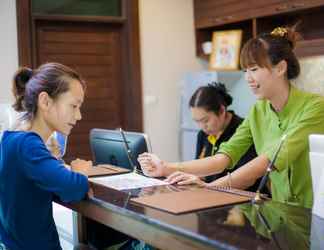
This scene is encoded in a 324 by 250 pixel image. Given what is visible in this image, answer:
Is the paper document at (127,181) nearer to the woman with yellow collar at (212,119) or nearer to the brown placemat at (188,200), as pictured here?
the brown placemat at (188,200)

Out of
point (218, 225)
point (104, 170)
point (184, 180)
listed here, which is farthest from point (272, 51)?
point (218, 225)

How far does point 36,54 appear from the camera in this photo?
462 centimetres

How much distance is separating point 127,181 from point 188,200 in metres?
0.47

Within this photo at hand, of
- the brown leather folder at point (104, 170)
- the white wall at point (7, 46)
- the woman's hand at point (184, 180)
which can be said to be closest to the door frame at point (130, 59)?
the white wall at point (7, 46)

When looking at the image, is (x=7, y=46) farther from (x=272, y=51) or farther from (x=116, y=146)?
(x=272, y=51)

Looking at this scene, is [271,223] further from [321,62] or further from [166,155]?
[166,155]

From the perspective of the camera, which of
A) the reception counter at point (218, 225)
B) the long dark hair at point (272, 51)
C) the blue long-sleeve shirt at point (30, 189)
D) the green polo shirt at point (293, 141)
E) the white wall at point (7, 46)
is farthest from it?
the white wall at point (7, 46)

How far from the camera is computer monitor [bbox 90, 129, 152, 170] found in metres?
2.12

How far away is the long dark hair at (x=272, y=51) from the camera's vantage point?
79.2 inches

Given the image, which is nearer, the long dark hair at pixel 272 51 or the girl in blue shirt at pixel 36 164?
the girl in blue shirt at pixel 36 164

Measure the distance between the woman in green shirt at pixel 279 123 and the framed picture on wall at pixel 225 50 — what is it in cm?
271

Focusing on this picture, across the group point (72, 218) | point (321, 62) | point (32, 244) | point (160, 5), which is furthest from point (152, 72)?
point (32, 244)

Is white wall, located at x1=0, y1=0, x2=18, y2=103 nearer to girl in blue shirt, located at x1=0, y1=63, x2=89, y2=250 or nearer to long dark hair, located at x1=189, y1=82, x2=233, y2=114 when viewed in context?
long dark hair, located at x1=189, y1=82, x2=233, y2=114

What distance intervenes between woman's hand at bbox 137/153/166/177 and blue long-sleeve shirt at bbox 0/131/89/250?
1.60 ft
